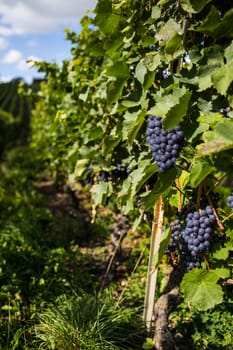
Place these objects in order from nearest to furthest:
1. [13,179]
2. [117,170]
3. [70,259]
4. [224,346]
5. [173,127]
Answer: [173,127]
[224,346]
[117,170]
[70,259]
[13,179]

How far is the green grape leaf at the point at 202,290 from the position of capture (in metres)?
1.56

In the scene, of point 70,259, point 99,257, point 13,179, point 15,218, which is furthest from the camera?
point 13,179

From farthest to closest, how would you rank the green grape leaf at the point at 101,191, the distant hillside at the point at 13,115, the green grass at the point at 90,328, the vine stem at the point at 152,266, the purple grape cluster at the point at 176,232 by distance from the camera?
the distant hillside at the point at 13,115 < the green grape leaf at the point at 101,191 < the green grass at the point at 90,328 < the vine stem at the point at 152,266 < the purple grape cluster at the point at 176,232

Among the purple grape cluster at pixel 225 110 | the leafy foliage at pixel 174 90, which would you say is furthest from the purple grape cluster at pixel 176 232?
the purple grape cluster at pixel 225 110

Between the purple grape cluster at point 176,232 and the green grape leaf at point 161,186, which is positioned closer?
the green grape leaf at point 161,186

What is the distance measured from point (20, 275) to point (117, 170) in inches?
69.6

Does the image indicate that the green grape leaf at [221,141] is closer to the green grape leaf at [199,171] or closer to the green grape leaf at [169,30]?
the green grape leaf at [199,171]

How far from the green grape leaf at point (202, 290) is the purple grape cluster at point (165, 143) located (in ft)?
1.60

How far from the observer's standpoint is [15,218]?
5605mm

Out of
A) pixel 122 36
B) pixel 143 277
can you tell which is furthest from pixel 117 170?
pixel 143 277

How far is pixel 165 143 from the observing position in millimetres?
1557

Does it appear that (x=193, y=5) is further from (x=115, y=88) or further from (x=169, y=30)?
(x=115, y=88)

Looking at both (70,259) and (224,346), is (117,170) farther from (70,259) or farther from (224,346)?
(70,259)

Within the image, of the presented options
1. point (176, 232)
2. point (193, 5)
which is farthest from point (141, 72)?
point (176, 232)
